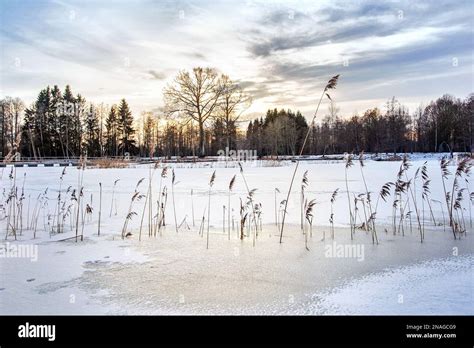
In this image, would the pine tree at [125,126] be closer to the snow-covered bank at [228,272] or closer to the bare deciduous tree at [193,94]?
the bare deciduous tree at [193,94]

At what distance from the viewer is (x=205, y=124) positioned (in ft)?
118

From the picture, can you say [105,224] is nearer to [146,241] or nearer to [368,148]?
[146,241]

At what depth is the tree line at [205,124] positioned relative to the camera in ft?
115

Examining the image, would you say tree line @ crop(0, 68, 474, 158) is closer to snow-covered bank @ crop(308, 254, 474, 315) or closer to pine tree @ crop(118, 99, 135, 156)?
pine tree @ crop(118, 99, 135, 156)

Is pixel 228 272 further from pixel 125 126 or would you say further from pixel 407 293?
pixel 125 126

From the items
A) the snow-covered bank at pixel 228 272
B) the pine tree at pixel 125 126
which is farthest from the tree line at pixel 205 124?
the snow-covered bank at pixel 228 272

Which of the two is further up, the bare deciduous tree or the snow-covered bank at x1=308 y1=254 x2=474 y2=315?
the bare deciduous tree

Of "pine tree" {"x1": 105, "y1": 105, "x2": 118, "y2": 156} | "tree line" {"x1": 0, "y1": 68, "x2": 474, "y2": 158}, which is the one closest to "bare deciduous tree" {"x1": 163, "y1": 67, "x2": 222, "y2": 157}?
"tree line" {"x1": 0, "y1": 68, "x2": 474, "y2": 158}

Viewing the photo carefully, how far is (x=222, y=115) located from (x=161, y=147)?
28121mm

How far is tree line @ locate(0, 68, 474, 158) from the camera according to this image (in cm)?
3491

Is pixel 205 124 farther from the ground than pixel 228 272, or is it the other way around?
pixel 205 124

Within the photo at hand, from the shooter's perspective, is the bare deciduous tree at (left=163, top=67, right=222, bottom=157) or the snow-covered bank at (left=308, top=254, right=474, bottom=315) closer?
the snow-covered bank at (left=308, top=254, right=474, bottom=315)

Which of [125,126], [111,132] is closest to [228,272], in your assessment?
[125,126]
